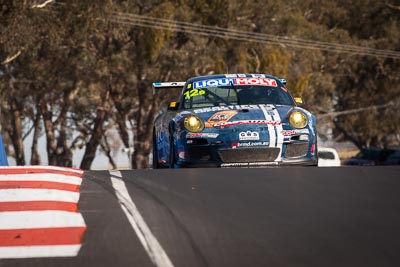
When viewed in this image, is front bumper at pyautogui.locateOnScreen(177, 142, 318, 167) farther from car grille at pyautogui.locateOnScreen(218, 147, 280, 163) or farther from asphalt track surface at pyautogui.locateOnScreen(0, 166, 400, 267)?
asphalt track surface at pyautogui.locateOnScreen(0, 166, 400, 267)

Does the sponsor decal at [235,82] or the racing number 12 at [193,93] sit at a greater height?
the sponsor decal at [235,82]

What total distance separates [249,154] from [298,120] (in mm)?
776

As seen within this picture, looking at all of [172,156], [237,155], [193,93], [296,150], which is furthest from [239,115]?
[193,93]

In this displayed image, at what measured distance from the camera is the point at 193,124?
32.7ft

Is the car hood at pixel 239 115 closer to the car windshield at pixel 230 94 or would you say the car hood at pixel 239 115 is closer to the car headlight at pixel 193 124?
the car headlight at pixel 193 124

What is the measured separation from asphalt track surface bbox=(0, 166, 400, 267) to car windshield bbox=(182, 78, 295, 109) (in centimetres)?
283

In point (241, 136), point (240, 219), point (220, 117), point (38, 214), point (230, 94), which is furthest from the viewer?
point (230, 94)

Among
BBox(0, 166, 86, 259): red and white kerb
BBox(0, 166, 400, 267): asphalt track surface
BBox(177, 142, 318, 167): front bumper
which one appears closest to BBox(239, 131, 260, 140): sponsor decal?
BBox(177, 142, 318, 167): front bumper

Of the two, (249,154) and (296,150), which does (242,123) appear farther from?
(296,150)

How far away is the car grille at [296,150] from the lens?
1001 cm

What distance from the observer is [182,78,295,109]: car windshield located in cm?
1113

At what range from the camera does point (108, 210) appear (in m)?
6.16

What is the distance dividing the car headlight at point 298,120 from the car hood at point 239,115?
3.4 inches

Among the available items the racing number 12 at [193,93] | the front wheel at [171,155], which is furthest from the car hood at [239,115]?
the racing number 12 at [193,93]
